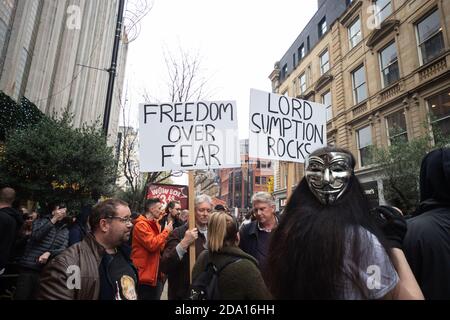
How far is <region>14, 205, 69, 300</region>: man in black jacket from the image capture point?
3824 millimetres

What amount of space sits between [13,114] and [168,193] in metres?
5.70

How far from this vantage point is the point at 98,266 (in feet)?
6.94

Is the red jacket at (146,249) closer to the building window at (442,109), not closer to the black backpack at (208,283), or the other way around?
the black backpack at (208,283)

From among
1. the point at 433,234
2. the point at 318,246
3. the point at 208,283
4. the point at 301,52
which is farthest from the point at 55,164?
the point at 301,52

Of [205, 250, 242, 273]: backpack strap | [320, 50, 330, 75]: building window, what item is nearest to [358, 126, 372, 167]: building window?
[320, 50, 330, 75]: building window

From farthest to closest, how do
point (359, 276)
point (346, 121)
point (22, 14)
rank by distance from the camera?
point (346, 121), point (22, 14), point (359, 276)

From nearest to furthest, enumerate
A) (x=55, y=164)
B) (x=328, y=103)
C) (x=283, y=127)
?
(x=283, y=127), (x=55, y=164), (x=328, y=103)

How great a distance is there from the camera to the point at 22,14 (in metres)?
10.4

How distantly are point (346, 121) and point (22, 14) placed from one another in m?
19.1

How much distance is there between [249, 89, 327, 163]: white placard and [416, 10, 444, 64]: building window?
516 inches

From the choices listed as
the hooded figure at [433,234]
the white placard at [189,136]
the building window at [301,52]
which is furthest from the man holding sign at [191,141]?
the building window at [301,52]

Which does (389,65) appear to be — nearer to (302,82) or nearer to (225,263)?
(302,82)
